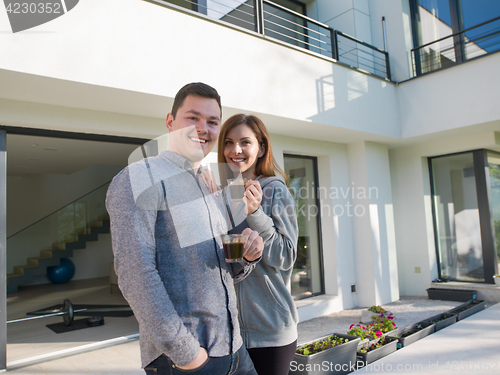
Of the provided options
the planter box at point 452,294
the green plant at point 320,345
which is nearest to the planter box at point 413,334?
the green plant at point 320,345

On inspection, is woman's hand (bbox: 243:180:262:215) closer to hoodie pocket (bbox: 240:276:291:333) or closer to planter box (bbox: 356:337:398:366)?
hoodie pocket (bbox: 240:276:291:333)

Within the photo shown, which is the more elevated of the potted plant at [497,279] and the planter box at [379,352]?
the potted plant at [497,279]

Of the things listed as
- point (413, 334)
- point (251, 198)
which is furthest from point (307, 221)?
point (251, 198)

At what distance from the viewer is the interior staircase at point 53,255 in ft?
27.1

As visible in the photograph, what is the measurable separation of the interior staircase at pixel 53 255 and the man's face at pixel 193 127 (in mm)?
8739

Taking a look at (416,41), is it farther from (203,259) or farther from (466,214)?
(203,259)

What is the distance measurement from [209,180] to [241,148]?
0.29 meters

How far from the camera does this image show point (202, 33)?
11.0ft

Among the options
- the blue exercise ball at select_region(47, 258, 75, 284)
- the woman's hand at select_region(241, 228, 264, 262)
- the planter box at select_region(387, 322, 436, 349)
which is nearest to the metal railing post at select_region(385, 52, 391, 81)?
the planter box at select_region(387, 322, 436, 349)

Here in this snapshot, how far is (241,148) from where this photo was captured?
145cm

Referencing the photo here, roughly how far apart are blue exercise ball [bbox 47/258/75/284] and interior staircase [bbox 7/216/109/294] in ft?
0.37

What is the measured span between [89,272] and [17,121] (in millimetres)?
7565

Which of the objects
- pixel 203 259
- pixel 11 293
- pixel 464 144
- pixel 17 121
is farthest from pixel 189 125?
pixel 11 293

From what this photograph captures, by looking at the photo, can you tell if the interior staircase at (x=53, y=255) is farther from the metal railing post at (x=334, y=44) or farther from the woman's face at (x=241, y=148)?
the woman's face at (x=241, y=148)
